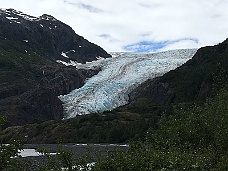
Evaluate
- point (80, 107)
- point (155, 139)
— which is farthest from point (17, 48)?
point (155, 139)

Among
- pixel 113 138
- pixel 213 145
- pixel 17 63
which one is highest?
pixel 17 63

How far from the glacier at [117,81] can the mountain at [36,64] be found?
164 inches

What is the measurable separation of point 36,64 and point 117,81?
39.6 meters

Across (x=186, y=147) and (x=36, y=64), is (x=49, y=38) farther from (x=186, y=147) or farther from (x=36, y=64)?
(x=186, y=147)

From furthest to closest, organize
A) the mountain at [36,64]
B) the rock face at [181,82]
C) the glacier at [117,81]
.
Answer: the mountain at [36,64] → the glacier at [117,81] → the rock face at [181,82]

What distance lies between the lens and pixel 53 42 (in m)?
152

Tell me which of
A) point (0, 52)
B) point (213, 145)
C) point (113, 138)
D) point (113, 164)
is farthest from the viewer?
point (0, 52)

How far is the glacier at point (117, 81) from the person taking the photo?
76688 millimetres

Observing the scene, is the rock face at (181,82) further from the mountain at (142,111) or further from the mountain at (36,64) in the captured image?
the mountain at (36,64)

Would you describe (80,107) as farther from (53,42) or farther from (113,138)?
(53,42)

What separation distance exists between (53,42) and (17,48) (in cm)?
1906

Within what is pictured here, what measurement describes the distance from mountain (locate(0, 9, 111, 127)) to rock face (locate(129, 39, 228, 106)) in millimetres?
17526

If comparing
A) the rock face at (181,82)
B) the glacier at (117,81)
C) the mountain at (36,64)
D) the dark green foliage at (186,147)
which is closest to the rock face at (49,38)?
the mountain at (36,64)

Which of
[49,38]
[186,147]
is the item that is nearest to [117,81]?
[186,147]
